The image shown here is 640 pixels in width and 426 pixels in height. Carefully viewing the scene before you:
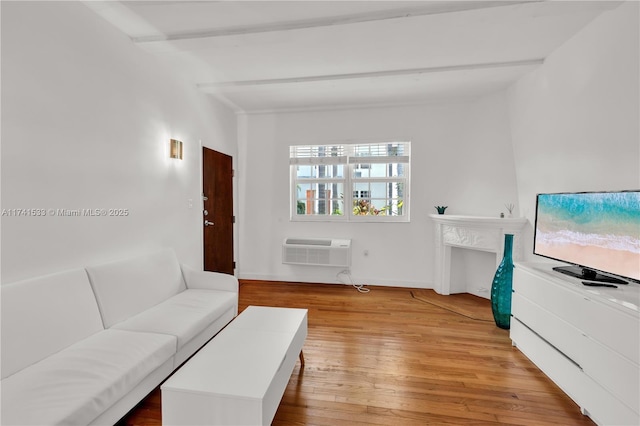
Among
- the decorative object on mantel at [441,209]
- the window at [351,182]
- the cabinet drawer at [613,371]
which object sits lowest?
the cabinet drawer at [613,371]

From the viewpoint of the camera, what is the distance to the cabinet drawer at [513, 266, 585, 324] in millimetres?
1865

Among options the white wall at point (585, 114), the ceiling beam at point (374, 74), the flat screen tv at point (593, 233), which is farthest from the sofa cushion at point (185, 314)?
the white wall at point (585, 114)

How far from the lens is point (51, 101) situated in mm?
1920

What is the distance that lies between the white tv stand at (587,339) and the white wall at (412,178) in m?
1.70

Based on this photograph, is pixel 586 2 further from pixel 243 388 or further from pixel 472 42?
pixel 243 388

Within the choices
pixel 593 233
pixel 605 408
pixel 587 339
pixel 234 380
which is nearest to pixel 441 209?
pixel 593 233

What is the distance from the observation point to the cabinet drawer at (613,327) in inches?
57.5

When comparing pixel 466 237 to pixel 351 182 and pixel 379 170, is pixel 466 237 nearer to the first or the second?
pixel 379 170

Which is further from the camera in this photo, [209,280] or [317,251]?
[317,251]

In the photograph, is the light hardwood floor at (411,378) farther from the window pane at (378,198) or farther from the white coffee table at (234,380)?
the window pane at (378,198)

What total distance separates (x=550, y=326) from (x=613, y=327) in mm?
544

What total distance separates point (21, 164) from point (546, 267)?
371 centimetres

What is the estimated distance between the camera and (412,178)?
4266mm

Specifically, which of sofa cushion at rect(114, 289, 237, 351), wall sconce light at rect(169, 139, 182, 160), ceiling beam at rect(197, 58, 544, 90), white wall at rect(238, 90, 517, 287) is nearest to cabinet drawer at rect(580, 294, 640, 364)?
white wall at rect(238, 90, 517, 287)
